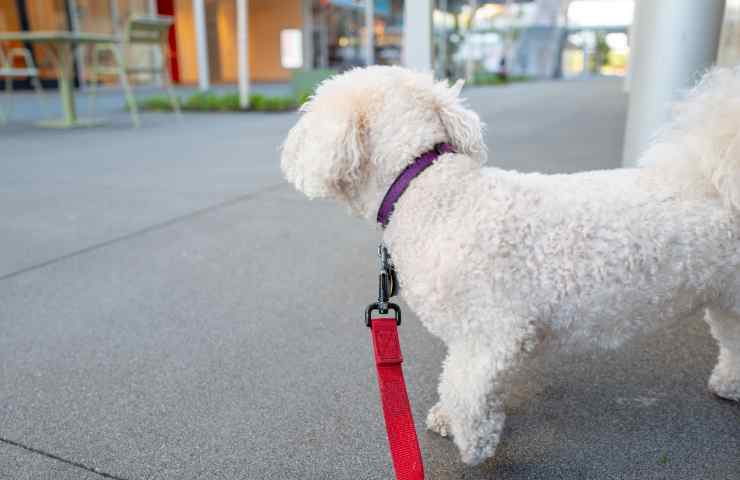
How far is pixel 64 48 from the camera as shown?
771 cm

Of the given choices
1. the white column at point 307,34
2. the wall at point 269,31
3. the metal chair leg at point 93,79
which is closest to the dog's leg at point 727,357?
the metal chair leg at point 93,79

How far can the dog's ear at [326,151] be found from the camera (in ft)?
4.91

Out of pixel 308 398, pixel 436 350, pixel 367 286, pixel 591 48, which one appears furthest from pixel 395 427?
pixel 591 48

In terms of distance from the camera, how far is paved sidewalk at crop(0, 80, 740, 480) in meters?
1.67

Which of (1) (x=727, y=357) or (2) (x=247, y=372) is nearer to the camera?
(1) (x=727, y=357)

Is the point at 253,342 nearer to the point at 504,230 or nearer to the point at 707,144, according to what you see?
the point at 504,230

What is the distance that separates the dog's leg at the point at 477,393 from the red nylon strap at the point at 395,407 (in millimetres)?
174

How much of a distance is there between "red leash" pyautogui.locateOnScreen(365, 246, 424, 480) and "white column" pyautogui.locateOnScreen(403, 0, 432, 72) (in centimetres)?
491

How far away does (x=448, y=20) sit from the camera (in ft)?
84.5

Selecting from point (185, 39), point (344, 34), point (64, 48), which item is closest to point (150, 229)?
point (64, 48)

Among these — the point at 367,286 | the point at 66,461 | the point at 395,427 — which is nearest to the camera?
the point at 395,427

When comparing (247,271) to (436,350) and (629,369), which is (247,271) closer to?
(436,350)

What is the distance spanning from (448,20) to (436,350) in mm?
25820

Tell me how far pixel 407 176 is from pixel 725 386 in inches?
52.9
